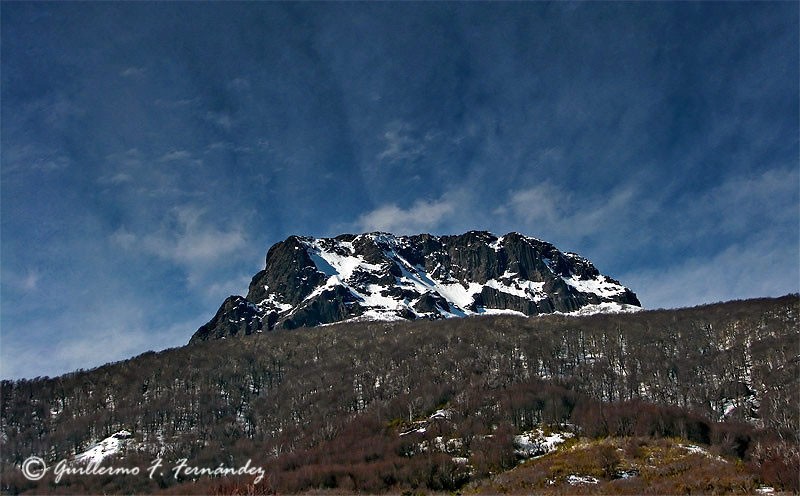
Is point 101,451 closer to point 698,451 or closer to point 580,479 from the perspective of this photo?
point 580,479

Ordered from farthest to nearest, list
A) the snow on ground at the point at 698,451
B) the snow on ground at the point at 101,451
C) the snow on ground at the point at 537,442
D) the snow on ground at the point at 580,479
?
the snow on ground at the point at 101,451 < the snow on ground at the point at 537,442 < the snow on ground at the point at 698,451 < the snow on ground at the point at 580,479

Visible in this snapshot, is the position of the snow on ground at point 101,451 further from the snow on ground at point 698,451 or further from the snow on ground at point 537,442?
the snow on ground at point 698,451

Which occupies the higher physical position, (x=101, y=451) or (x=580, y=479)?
(x=101, y=451)

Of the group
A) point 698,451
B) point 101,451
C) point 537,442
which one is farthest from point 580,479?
point 101,451

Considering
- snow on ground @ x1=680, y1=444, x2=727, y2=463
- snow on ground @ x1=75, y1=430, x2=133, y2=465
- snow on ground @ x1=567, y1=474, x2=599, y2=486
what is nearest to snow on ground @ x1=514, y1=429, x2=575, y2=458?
snow on ground @ x1=680, y1=444, x2=727, y2=463

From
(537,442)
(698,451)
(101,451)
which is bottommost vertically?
(101,451)

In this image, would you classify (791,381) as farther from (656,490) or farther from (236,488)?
(236,488)

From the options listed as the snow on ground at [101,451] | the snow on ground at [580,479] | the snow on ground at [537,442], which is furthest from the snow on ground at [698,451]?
the snow on ground at [101,451]

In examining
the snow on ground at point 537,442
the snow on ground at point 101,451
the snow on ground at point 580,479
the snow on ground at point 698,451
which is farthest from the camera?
the snow on ground at point 101,451

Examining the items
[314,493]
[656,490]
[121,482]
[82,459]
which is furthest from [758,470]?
[82,459]

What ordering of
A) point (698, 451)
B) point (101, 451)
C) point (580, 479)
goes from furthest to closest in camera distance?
point (101, 451) → point (698, 451) → point (580, 479)

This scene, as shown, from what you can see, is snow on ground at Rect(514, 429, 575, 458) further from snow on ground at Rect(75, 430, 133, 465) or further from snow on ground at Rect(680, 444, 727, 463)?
snow on ground at Rect(75, 430, 133, 465)

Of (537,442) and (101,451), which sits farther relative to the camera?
(101,451)

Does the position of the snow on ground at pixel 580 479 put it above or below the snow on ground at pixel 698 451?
below
